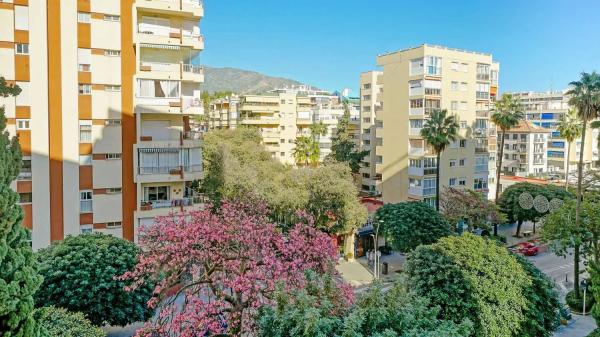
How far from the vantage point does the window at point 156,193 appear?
28125 millimetres

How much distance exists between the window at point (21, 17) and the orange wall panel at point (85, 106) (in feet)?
14.5

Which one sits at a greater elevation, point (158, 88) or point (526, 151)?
point (158, 88)

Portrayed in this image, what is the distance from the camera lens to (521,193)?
1762 inches

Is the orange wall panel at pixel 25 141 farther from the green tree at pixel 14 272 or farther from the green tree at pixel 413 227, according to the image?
the green tree at pixel 413 227

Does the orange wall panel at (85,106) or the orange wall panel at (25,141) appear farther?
the orange wall panel at (85,106)

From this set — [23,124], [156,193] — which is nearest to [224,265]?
[156,193]

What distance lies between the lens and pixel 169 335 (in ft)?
44.5

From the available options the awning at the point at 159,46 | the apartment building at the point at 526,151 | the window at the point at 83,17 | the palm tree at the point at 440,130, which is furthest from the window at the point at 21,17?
the apartment building at the point at 526,151

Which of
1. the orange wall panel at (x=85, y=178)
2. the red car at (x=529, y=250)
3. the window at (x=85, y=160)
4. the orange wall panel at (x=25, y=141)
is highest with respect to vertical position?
the orange wall panel at (x=25, y=141)

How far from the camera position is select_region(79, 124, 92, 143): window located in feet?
87.6

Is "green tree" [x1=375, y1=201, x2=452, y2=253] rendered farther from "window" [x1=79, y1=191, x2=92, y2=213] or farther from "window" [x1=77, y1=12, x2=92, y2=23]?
"window" [x1=77, y1=12, x2=92, y2=23]

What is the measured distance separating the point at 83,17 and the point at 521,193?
38618 millimetres

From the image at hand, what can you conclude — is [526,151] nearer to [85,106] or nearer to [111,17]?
[111,17]

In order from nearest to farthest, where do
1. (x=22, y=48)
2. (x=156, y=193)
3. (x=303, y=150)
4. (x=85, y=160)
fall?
(x=22, y=48) < (x=85, y=160) < (x=156, y=193) < (x=303, y=150)
